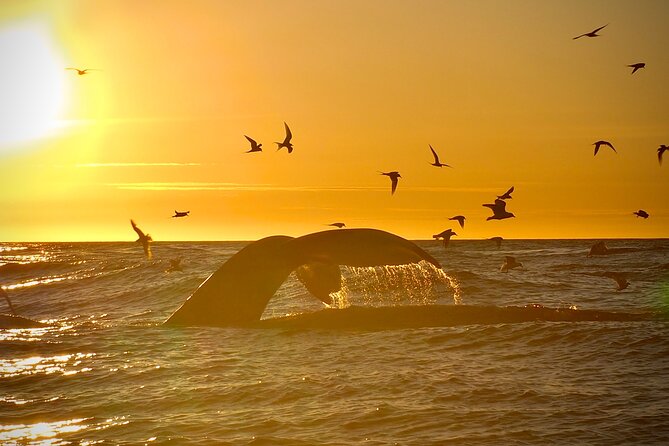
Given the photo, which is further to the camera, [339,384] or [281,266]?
[281,266]

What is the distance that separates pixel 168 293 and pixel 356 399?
74.9 feet

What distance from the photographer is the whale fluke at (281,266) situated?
1534 cm

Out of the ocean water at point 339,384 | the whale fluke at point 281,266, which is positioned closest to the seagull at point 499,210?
the ocean water at point 339,384

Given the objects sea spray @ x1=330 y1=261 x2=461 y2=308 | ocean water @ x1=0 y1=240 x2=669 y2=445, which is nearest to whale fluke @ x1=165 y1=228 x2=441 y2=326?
ocean water @ x1=0 y1=240 x2=669 y2=445

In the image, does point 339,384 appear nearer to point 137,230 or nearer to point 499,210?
point 499,210

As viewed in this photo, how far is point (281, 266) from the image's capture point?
17672 millimetres

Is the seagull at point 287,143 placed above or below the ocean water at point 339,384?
above

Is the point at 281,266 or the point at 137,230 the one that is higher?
the point at 137,230

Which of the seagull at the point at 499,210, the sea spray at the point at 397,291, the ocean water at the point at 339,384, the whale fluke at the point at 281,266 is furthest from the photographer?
the sea spray at the point at 397,291

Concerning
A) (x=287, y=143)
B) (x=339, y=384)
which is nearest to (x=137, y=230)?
(x=287, y=143)

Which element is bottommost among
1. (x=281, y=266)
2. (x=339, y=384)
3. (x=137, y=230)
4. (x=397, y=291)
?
(x=339, y=384)

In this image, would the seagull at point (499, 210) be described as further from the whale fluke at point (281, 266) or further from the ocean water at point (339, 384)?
the whale fluke at point (281, 266)

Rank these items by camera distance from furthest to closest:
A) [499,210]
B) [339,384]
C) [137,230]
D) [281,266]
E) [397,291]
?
[397,291]
[137,230]
[499,210]
[281,266]
[339,384]

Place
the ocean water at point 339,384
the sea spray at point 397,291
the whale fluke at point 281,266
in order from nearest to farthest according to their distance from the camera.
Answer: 1. the ocean water at point 339,384
2. the whale fluke at point 281,266
3. the sea spray at point 397,291
